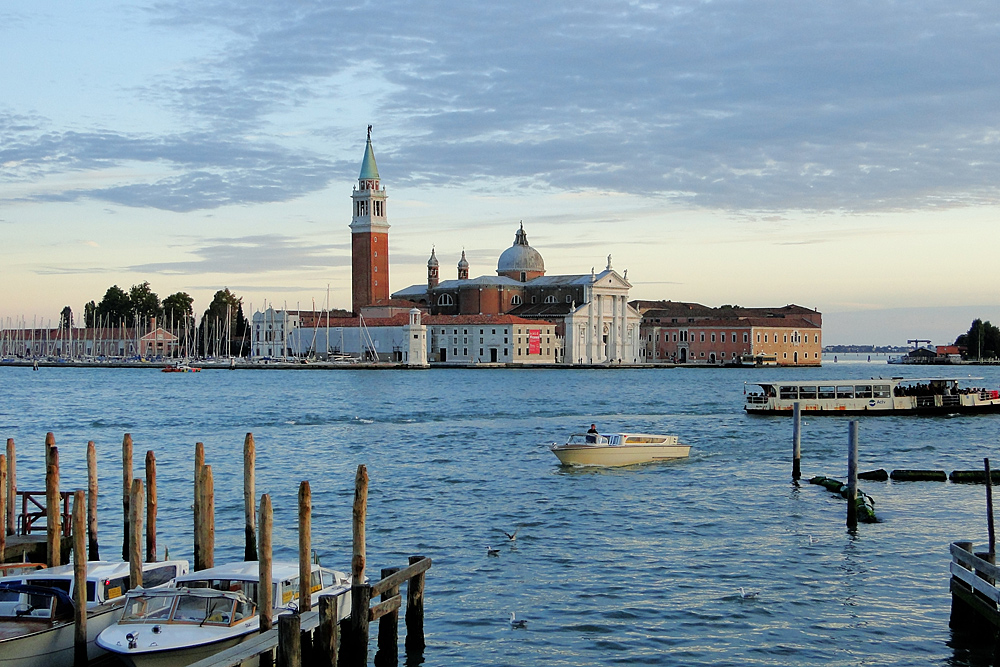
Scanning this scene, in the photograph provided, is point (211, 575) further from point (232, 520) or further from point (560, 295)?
point (560, 295)

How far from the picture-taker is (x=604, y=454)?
2220 centimetres

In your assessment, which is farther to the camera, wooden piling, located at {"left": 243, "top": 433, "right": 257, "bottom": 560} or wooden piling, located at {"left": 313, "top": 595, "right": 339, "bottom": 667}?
wooden piling, located at {"left": 243, "top": 433, "right": 257, "bottom": 560}

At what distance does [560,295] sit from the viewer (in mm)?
100125

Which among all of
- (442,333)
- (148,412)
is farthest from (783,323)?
(148,412)

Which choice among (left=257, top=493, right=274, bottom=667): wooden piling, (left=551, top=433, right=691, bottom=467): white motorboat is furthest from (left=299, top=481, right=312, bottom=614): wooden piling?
(left=551, top=433, right=691, bottom=467): white motorboat

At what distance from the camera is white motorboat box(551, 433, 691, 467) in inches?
870

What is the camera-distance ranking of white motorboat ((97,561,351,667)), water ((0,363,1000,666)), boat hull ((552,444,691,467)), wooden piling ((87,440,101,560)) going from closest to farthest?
white motorboat ((97,561,351,667)), water ((0,363,1000,666)), wooden piling ((87,440,101,560)), boat hull ((552,444,691,467))

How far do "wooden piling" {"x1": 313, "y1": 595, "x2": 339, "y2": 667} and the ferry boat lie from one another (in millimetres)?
31321

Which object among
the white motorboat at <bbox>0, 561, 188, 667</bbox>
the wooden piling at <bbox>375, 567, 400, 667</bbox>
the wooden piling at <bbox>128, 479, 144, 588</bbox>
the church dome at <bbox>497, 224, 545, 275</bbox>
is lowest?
the wooden piling at <bbox>375, 567, 400, 667</bbox>

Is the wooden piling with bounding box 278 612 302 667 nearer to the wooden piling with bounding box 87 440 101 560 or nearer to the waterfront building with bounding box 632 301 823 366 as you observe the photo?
the wooden piling with bounding box 87 440 101 560

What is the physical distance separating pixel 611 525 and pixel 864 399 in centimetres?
2507

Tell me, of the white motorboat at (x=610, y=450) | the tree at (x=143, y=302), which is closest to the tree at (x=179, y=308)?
the tree at (x=143, y=302)

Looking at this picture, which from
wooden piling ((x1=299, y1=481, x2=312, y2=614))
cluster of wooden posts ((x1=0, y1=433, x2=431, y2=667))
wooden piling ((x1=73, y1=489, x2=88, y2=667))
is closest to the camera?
cluster of wooden posts ((x1=0, y1=433, x2=431, y2=667))

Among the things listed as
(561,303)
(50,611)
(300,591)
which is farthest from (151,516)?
(561,303)
